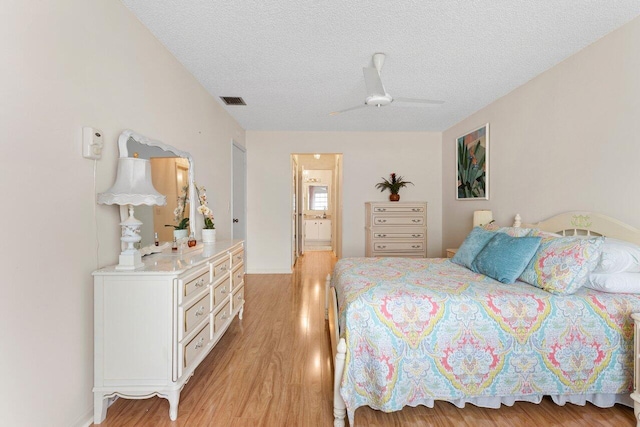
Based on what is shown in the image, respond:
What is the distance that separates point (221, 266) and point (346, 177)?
3262 mm

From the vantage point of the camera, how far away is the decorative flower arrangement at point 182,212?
102 inches

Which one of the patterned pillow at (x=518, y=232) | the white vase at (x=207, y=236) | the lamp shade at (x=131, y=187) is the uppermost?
the lamp shade at (x=131, y=187)

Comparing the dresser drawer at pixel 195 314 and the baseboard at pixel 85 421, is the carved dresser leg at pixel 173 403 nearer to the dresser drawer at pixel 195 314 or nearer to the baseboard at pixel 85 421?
the dresser drawer at pixel 195 314

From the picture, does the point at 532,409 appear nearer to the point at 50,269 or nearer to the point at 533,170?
the point at 533,170

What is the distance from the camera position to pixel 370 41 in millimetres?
2328

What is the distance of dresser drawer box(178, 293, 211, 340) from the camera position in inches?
70.2

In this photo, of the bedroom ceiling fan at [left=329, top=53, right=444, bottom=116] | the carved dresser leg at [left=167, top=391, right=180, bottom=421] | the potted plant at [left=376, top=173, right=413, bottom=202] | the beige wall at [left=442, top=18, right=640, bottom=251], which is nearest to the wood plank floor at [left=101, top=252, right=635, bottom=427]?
the carved dresser leg at [left=167, top=391, right=180, bottom=421]

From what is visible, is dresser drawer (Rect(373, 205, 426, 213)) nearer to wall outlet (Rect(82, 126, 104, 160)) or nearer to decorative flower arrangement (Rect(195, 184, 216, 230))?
decorative flower arrangement (Rect(195, 184, 216, 230))

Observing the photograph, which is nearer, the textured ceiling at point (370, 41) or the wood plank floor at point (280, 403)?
the wood plank floor at point (280, 403)

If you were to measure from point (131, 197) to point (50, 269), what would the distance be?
1.64ft

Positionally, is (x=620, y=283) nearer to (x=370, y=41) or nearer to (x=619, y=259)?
(x=619, y=259)

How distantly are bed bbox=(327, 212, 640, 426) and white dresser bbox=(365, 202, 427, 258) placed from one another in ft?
10.0

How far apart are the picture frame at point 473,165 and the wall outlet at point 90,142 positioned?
3.93 metres

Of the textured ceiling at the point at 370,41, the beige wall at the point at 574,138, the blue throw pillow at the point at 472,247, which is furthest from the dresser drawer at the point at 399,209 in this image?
the blue throw pillow at the point at 472,247
